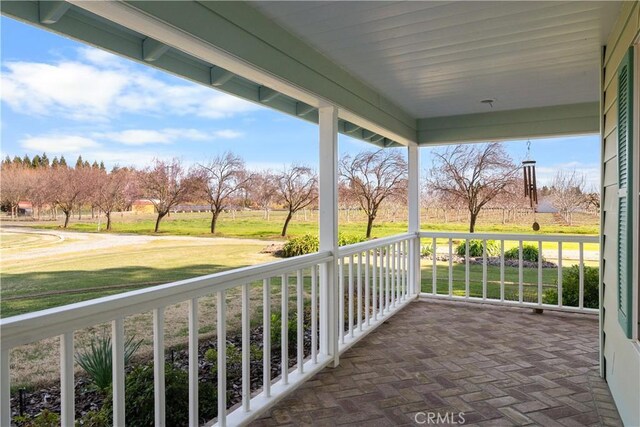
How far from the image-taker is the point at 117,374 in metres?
1.60

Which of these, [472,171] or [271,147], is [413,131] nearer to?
[472,171]

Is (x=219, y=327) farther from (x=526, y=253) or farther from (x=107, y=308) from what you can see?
(x=526, y=253)

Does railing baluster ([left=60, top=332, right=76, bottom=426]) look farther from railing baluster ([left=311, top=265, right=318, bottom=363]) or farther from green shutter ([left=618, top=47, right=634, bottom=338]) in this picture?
green shutter ([left=618, top=47, right=634, bottom=338])

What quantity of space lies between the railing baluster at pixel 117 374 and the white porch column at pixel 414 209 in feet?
13.3

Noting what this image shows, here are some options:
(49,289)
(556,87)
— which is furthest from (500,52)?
(49,289)

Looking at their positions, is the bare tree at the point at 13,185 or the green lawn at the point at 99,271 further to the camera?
the green lawn at the point at 99,271

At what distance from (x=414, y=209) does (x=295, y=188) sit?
5.65ft

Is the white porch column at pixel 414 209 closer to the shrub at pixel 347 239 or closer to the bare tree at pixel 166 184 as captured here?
the shrub at pixel 347 239

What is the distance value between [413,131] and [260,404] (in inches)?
150

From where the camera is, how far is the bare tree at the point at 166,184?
2.78 metres

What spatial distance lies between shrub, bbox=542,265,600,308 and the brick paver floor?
638 mm

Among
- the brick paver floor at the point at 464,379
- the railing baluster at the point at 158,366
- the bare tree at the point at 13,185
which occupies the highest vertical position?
the bare tree at the point at 13,185

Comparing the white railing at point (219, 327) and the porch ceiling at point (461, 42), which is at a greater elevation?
the porch ceiling at point (461, 42)

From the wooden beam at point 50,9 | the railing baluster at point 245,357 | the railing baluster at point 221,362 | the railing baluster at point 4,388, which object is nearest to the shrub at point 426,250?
the railing baluster at point 245,357
